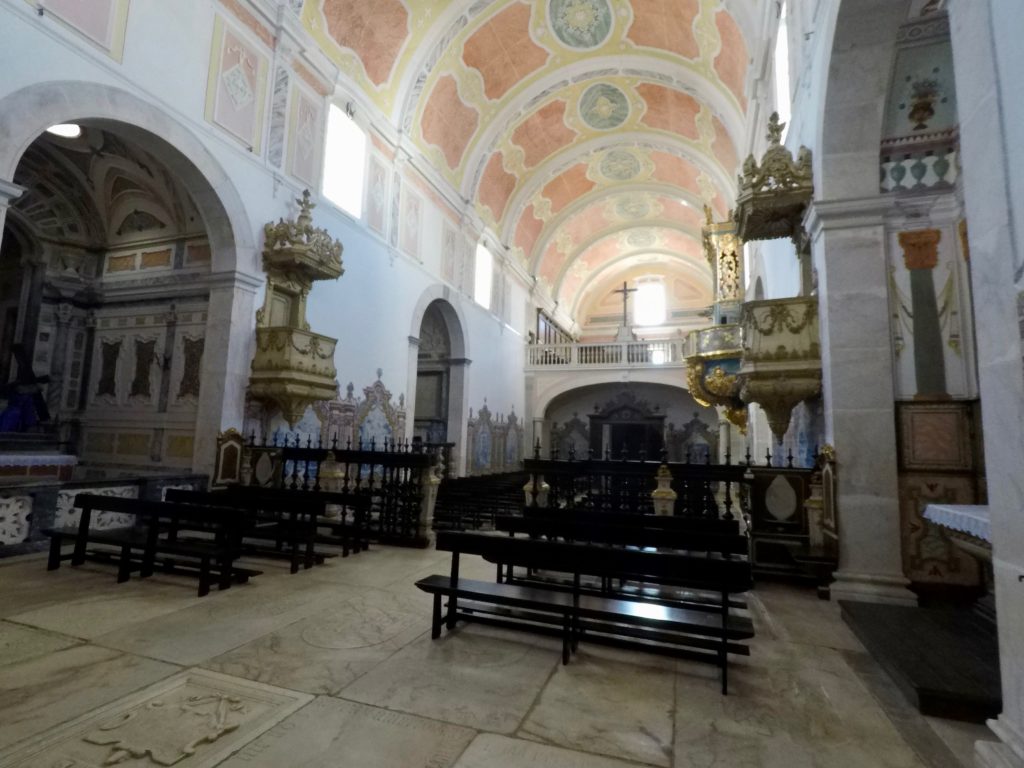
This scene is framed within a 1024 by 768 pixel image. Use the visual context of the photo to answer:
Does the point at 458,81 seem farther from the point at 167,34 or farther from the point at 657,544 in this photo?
the point at 657,544

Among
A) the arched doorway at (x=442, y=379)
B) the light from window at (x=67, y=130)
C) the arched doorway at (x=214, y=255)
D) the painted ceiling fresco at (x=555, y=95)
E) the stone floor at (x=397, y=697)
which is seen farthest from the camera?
the arched doorway at (x=442, y=379)

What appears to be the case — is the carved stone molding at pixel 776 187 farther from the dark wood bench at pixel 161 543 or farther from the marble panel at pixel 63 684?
the marble panel at pixel 63 684

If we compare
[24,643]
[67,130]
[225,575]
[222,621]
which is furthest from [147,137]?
[222,621]

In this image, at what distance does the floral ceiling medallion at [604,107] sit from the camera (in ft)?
44.8

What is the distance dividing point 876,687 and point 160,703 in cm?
336

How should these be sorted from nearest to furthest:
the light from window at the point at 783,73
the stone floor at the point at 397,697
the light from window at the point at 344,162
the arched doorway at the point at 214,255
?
the stone floor at the point at 397,697, the arched doorway at the point at 214,255, the light from window at the point at 783,73, the light from window at the point at 344,162

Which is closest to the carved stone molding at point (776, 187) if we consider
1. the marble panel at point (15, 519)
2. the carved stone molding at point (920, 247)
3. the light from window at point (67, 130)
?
the carved stone molding at point (920, 247)

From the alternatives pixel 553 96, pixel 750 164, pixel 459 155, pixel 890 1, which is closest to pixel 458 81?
pixel 459 155

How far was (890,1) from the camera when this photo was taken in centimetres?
405

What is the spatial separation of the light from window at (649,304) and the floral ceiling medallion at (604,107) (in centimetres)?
981

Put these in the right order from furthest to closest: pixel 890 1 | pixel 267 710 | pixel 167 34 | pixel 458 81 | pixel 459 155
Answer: pixel 459 155
pixel 458 81
pixel 167 34
pixel 890 1
pixel 267 710

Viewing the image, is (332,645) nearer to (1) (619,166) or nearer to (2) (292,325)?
(2) (292,325)

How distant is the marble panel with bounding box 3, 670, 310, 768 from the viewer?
1.86 metres

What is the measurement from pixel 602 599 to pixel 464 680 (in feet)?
3.54
